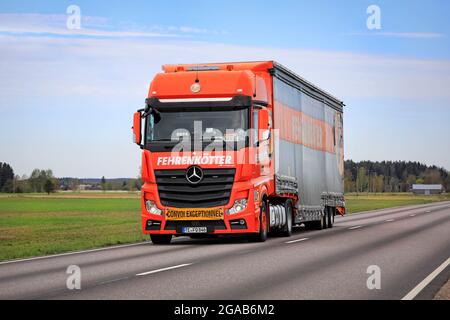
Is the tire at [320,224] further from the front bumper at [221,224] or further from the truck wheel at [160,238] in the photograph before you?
the front bumper at [221,224]

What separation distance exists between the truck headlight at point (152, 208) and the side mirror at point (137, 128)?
4.91 ft

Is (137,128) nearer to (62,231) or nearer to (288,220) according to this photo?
(288,220)

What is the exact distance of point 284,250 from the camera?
744 inches

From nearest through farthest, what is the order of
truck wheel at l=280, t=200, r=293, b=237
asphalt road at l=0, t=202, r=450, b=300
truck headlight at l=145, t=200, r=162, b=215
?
asphalt road at l=0, t=202, r=450, b=300 → truck headlight at l=145, t=200, r=162, b=215 → truck wheel at l=280, t=200, r=293, b=237

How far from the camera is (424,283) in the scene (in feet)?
40.6

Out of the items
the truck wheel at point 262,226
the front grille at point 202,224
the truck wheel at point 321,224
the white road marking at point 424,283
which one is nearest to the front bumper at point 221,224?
the front grille at point 202,224

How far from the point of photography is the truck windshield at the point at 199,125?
20359 millimetres

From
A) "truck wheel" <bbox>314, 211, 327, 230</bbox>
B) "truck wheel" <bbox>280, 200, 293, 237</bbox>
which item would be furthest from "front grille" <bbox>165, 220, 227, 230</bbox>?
"truck wheel" <bbox>314, 211, 327, 230</bbox>

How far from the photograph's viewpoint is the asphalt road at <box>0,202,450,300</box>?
11211mm

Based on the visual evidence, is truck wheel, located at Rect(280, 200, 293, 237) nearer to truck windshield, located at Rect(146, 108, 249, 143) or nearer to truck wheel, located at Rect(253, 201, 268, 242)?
truck wheel, located at Rect(253, 201, 268, 242)

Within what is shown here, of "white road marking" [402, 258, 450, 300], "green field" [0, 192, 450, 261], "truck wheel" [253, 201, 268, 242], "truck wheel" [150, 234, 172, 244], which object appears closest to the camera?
"white road marking" [402, 258, 450, 300]

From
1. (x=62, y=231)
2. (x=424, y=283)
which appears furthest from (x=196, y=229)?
(x=62, y=231)

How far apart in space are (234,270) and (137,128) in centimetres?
724

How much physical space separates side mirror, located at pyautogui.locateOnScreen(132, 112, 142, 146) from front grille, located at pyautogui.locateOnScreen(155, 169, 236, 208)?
0.93 meters
